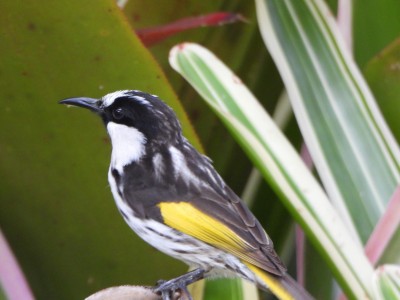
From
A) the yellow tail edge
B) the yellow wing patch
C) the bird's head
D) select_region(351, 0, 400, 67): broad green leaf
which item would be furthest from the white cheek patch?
select_region(351, 0, 400, 67): broad green leaf

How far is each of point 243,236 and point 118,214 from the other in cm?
27

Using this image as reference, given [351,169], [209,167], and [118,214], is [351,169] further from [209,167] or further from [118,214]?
[118,214]

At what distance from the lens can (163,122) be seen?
1356 mm

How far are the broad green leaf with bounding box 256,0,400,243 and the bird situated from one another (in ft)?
0.72

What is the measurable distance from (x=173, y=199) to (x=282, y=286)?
0.21 metres

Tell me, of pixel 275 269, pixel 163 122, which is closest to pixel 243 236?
pixel 275 269

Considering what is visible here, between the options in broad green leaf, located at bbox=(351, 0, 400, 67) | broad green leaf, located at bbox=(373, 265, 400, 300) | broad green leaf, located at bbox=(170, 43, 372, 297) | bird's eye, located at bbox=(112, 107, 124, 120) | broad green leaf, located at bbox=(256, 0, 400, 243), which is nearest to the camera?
broad green leaf, located at bbox=(373, 265, 400, 300)

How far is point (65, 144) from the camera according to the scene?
1.43 meters

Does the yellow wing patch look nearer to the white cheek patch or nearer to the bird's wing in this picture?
the bird's wing

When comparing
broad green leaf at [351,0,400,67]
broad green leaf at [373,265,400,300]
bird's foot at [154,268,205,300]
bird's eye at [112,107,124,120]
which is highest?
bird's eye at [112,107,124,120]

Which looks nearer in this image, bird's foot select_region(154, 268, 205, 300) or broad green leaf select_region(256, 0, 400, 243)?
bird's foot select_region(154, 268, 205, 300)

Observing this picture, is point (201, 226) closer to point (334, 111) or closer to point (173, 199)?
point (173, 199)

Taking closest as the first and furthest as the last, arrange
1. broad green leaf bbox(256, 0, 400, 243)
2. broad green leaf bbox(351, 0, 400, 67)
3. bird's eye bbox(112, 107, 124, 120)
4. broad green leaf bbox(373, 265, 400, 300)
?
broad green leaf bbox(373, 265, 400, 300) < bird's eye bbox(112, 107, 124, 120) < broad green leaf bbox(256, 0, 400, 243) < broad green leaf bbox(351, 0, 400, 67)

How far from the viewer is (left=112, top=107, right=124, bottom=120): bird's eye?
4.47 ft
